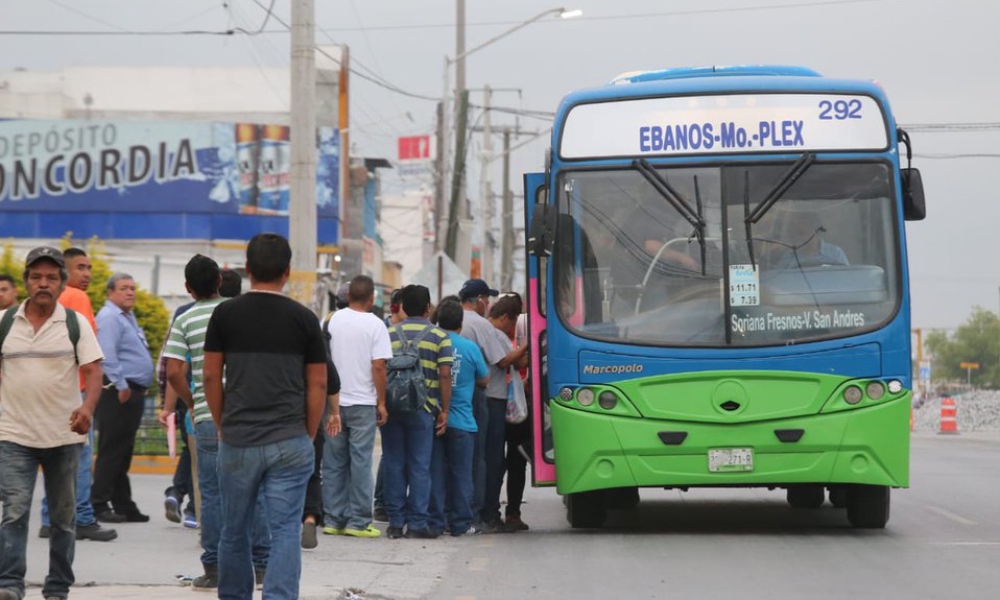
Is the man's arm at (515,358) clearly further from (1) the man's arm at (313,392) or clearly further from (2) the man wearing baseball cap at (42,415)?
(1) the man's arm at (313,392)

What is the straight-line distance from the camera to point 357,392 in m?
12.4

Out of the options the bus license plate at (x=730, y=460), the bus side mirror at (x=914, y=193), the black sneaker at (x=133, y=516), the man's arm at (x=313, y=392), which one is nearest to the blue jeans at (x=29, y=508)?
the man's arm at (x=313, y=392)

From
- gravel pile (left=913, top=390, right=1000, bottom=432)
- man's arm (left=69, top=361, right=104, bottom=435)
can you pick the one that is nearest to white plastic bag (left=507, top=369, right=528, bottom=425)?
man's arm (left=69, top=361, right=104, bottom=435)

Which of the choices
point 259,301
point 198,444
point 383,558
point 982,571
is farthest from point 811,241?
point 259,301

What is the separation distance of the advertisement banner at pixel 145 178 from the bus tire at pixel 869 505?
126ft

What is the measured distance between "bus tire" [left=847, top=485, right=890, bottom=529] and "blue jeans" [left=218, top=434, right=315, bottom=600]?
635cm

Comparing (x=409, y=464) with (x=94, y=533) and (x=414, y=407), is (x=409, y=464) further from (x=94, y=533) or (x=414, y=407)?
(x=94, y=533)

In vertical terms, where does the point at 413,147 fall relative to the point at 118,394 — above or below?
above

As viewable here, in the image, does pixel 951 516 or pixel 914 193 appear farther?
pixel 951 516

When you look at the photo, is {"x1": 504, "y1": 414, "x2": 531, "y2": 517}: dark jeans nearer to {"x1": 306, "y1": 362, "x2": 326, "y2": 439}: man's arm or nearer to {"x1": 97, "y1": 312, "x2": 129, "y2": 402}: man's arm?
{"x1": 97, "y1": 312, "x2": 129, "y2": 402}: man's arm

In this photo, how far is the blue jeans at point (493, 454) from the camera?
13.5 meters

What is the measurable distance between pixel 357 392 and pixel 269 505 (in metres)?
5.22

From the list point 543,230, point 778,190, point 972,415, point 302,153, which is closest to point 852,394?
point 778,190

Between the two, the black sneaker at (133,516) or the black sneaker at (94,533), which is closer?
the black sneaker at (94,533)
